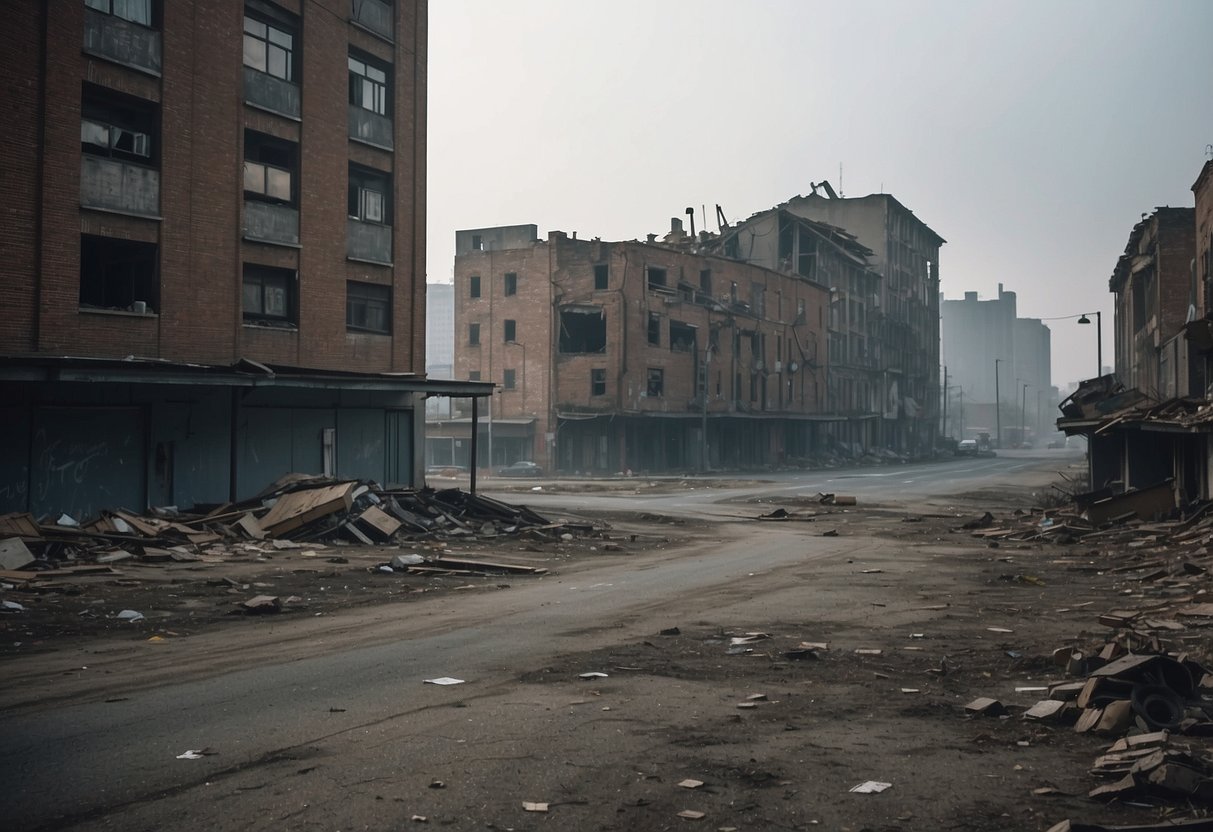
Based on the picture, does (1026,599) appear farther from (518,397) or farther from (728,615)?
(518,397)

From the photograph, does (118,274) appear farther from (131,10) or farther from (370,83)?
(370,83)

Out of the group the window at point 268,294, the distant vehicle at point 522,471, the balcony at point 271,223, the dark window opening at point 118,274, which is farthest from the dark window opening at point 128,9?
the distant vehicle at point 522,471

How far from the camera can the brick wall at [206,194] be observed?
21.3 meters

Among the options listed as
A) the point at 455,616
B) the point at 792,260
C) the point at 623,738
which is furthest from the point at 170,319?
the point at 792,260

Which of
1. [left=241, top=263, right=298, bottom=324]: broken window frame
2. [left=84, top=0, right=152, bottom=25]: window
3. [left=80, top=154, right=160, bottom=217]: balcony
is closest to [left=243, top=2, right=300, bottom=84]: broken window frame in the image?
[left=84, top=0, right=152, bottom=25]: window

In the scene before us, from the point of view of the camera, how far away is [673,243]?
73750 mm

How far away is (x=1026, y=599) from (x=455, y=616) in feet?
23.9

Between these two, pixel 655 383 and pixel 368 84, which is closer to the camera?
pixel 368 84

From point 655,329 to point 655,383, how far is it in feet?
10.5

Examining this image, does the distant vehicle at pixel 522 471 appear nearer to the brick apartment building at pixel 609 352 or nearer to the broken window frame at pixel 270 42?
the brick apartment building at pixel 609 352

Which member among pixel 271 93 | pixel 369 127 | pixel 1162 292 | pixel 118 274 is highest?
pixel 369 127

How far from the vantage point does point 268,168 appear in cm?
2675

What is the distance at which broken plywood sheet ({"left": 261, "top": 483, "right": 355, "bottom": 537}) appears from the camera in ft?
68.8

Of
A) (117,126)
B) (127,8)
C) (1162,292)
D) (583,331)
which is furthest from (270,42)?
(583,331)
